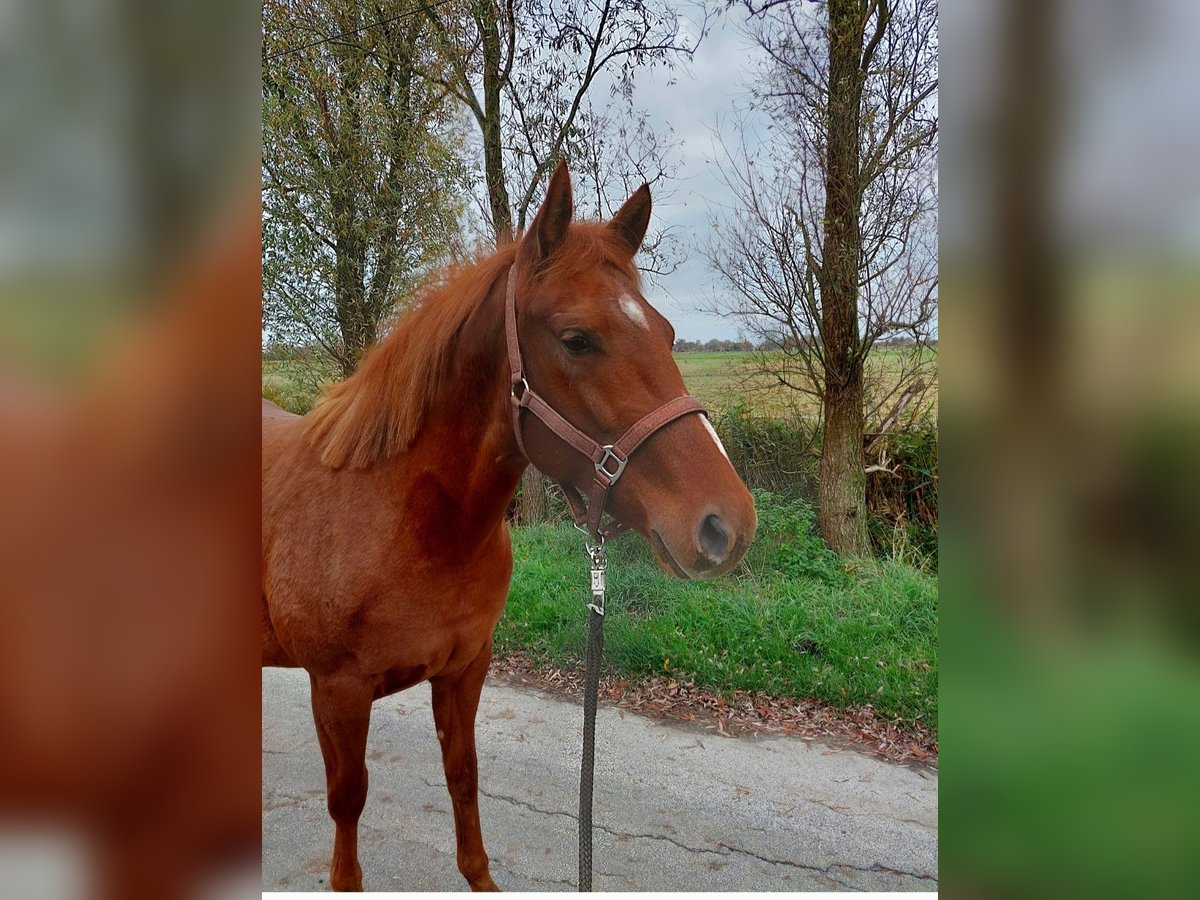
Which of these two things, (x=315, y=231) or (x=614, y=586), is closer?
(x=315, y=231)

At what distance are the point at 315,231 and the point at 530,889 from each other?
2.24 m

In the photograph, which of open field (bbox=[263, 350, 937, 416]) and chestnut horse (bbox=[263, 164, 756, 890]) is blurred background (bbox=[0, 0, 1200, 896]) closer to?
chestnut horse (bbox=[263, 164, 756, 890])

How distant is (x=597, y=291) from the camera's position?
1.38m

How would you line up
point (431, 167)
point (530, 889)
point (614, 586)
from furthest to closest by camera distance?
point (614, 586)
point (431, 167)
point (530, 889)

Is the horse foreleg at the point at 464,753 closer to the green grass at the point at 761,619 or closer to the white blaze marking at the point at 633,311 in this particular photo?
the green grass at the point at 761,619

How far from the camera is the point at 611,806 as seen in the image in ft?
7.22

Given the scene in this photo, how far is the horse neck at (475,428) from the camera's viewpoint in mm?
1486

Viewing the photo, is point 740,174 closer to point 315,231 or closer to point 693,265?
point 693,265

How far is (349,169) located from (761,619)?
221 cm
